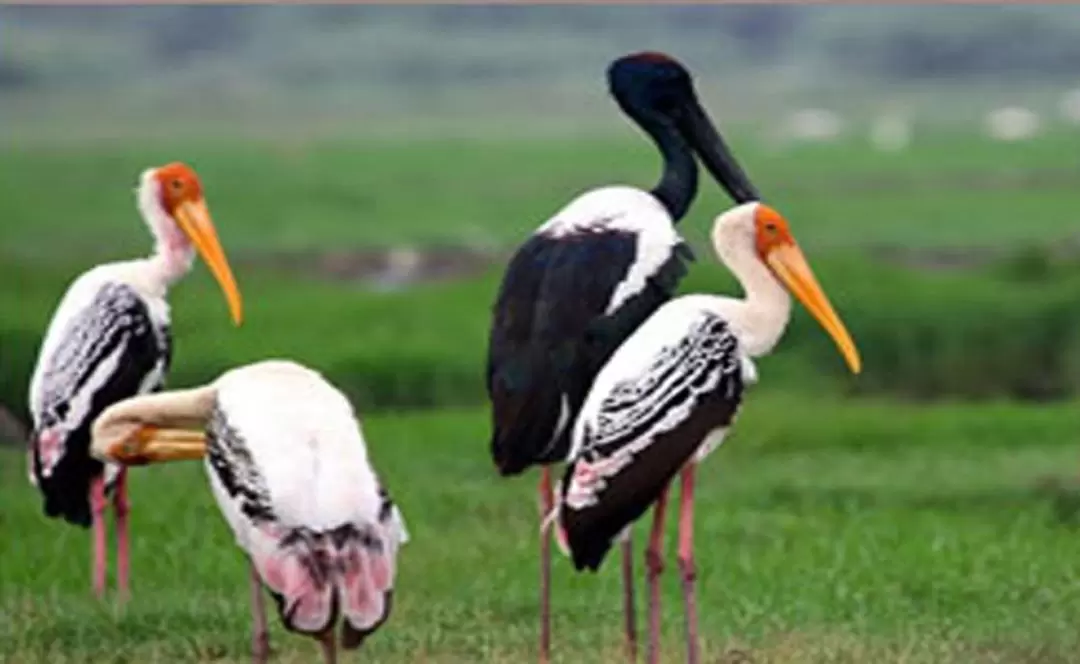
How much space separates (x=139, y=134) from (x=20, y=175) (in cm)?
613

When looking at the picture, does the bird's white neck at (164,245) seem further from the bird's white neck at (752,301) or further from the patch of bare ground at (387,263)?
the patch of bare ground at (387,263)

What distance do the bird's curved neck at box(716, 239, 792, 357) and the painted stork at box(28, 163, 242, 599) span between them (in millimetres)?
2184

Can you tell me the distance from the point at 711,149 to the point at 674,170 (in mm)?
182

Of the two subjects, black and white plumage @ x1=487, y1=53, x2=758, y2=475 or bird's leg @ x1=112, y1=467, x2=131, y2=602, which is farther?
bird's leg @ x1=112, y1=467, x2=131, y2=602

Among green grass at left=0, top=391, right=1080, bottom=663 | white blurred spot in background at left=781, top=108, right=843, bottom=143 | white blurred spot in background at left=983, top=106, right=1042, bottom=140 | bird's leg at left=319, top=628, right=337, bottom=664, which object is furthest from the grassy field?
white blurred spot in background at left=781, top=108, right=843, bottom=143

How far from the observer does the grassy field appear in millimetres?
10117

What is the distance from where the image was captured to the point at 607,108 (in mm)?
54312

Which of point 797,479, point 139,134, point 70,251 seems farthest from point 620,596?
point 139,134

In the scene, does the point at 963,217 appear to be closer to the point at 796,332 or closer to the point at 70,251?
the point at 70,251

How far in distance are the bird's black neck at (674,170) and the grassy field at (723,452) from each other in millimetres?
1249

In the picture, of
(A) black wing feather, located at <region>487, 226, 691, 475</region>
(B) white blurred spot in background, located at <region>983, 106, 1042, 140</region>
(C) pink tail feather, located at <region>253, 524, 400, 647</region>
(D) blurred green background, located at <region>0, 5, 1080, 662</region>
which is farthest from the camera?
(B) white blurred spot in background, located at <region>983, 106, 1042, 140</region>

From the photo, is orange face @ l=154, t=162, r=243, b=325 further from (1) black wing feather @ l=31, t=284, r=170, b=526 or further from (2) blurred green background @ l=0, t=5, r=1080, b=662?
(2) blurred green background @ l=0, t=5, r=1080, b=662

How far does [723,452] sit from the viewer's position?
16484 mm

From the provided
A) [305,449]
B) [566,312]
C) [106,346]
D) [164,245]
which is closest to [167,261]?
[164,245]
